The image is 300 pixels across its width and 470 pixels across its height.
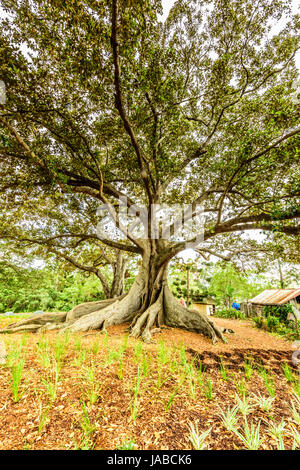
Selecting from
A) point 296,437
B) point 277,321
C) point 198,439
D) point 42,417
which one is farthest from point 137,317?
point 277,321

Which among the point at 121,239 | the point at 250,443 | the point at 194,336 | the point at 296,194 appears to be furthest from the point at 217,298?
the point at 250,443

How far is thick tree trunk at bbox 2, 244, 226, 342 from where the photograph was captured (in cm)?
588

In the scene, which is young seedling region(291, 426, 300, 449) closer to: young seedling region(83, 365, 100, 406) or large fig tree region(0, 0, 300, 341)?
young seedling region(83, 365, 100, 406)

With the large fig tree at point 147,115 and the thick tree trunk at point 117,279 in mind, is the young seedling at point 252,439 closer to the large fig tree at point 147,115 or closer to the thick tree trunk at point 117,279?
the large fig tree at point 147,115

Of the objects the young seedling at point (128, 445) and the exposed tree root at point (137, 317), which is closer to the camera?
the young seedling at point (128, 445)

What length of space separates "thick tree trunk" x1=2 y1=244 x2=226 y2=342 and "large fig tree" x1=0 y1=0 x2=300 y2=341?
0.04 m

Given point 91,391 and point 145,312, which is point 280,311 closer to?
point 145,312

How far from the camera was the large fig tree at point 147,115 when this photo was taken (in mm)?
3850

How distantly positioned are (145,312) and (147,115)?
6115 millimetres

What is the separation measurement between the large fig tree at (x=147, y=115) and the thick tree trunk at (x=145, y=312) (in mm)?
A: 44

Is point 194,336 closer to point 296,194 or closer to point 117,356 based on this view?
point 117,356

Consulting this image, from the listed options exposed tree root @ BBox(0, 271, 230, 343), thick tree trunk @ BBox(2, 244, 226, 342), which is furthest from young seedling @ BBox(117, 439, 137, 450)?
thick tree trunk @ BBox(2, 244, 226, 342)

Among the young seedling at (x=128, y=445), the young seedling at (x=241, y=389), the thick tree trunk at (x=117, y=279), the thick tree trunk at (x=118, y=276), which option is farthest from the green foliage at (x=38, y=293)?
the young seedling at (x=128, y=445)

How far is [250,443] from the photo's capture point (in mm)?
1667
